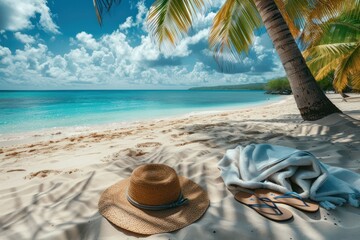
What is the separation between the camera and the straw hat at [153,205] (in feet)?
5.29

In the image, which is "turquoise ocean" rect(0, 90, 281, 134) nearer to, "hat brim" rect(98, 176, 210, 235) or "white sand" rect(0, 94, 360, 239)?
"white sand" rect(0, 94, 360, 239)

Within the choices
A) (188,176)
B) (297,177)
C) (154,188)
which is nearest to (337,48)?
(297,177)

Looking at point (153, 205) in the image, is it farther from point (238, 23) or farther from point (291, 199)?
point (238, 23)

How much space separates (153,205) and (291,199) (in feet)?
3.71

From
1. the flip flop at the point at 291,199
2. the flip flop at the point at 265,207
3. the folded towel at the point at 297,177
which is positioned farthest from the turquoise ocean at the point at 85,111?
the flip flop at the point at 291,199

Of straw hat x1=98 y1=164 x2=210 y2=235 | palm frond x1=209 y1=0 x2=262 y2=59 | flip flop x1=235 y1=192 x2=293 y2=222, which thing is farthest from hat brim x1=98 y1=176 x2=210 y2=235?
palm frond x1=209 y1=0 x2=262 y2=59

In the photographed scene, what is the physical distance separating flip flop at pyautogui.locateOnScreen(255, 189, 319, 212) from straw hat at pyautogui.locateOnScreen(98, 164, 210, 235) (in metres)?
0.51

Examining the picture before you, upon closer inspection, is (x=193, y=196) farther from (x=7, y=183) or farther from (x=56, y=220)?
(x=7, y=183)

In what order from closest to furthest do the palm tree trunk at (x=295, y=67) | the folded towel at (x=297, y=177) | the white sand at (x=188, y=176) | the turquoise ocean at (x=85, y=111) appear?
1. the white sand at (x=188, y=176)
2. the folded towel at (x=297, y=177)
3. the palm tree trunk at (x=295, y=67)
4. the turquoise ocean at (x=85, y=111)

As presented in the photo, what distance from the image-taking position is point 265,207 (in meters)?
1.75

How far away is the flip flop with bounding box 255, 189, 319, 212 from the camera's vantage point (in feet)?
5.67

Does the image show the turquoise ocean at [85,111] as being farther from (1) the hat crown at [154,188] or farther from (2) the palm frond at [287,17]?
(1) the hat crown at [154,188]

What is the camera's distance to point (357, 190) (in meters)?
1.87

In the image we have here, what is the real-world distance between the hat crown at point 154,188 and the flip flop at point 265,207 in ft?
1.88
